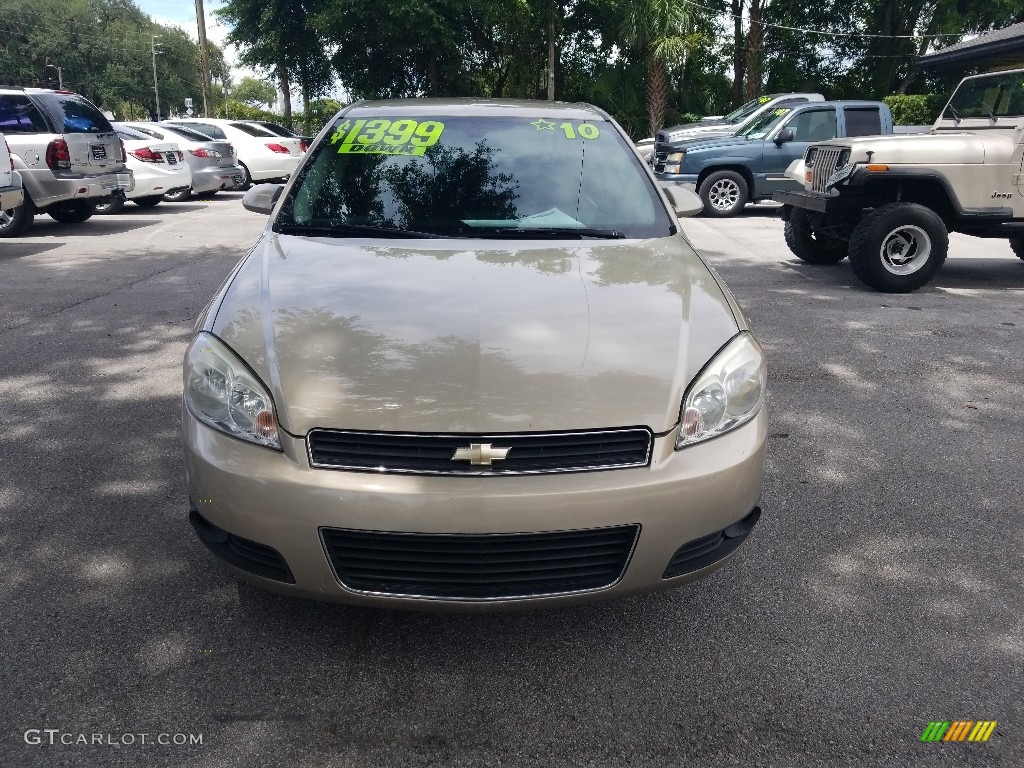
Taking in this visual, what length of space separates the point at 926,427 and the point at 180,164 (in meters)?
13.8

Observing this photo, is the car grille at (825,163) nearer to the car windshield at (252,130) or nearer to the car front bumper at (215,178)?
the car front bumper at (215,178)

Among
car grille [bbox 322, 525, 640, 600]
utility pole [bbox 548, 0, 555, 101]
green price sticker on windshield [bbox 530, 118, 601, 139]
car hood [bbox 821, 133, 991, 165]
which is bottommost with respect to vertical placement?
car grille [bbox 322, 525, 640, 600]

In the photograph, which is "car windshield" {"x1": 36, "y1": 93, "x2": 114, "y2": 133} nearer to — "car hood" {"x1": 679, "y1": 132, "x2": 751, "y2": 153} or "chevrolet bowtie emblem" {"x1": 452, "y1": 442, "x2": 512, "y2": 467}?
"car hood" {"x1": 679, "y1": 132, "x2": 751, "y2": 153}

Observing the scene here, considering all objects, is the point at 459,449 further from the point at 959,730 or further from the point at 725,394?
the point at 959,730

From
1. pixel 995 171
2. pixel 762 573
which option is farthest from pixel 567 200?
pixel 995 171

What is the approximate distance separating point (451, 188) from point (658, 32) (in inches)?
1114

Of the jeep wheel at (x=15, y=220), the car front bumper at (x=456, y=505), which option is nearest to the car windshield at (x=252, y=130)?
the jeep wheel at (x=15, y=220)

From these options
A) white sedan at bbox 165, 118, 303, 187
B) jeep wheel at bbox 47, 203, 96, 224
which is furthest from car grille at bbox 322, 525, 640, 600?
white sedan at bbox 165, 118, 303, 187

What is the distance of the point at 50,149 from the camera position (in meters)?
11.1

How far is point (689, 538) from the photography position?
243cm

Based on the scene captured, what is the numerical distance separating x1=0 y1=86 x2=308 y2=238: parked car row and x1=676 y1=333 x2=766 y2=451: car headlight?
7.96m

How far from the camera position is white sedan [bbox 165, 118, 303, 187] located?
60.2 feet
